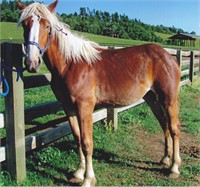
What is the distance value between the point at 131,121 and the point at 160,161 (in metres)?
1.93

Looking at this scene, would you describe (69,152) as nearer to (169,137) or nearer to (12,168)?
(12,168)

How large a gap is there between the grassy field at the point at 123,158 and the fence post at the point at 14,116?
0.19 metres

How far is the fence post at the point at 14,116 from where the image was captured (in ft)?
11.7

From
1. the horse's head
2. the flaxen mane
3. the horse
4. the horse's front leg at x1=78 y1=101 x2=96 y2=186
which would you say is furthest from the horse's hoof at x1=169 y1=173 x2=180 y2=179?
the horse's head

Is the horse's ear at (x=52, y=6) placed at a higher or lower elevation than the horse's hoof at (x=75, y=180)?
higher

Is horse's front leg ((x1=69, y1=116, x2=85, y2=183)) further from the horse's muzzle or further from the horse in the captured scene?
the horse's muzzle

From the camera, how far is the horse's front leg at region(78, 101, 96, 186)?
11.8 ft

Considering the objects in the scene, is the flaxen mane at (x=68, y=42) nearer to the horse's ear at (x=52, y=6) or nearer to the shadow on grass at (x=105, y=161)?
the horse's ear at (x=52, y=6)

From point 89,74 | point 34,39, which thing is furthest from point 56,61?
point 34,39

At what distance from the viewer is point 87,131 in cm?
366

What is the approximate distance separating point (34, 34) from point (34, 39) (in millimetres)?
56

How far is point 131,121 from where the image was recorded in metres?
6.36

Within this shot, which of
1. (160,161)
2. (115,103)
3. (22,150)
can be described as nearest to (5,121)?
(22,150)

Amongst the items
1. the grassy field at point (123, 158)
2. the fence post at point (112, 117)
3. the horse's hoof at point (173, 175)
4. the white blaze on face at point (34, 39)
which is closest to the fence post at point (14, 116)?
the grassy field at point (123, 158)
